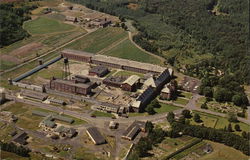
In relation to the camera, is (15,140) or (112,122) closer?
(15,140)

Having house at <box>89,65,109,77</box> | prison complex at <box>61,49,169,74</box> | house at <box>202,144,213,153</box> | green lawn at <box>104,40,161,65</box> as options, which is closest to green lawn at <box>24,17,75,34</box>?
prison complex at <box>61,49,169,74</box>

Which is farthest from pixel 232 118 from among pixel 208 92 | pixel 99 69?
pixel 99 69

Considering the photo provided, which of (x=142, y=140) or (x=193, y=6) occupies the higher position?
(x=193, y=6)

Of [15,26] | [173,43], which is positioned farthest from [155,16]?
[15,26]

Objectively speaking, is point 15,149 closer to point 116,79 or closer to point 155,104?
point 155,104

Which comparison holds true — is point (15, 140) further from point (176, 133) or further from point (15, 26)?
point (15, 26)

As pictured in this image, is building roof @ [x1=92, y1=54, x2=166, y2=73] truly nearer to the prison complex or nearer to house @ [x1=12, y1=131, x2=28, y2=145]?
the prison complex

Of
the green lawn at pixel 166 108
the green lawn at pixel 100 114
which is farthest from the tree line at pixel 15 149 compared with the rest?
the green lawn at pixel 166 108
